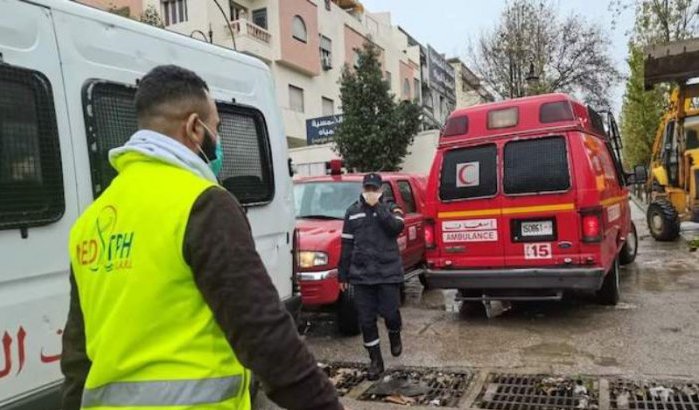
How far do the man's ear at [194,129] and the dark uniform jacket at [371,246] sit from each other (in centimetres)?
390

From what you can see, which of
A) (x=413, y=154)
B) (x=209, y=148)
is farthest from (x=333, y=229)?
(x=413, y=154)

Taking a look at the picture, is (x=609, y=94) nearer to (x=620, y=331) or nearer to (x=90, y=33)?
(x=620, y=331)

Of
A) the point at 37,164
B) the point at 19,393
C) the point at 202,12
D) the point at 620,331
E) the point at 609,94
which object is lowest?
the point at 620,331

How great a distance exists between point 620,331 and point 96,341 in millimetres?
6012

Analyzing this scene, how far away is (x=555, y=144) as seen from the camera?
270 inches

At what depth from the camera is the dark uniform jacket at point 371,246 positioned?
5.54 m

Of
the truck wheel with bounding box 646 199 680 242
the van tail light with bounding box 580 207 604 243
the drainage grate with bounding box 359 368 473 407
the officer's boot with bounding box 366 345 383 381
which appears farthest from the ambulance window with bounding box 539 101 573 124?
the truck wheel with bounding box 646 199 680 242

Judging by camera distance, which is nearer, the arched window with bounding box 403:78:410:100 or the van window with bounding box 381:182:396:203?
the van window with bounding box 381:182:396:203

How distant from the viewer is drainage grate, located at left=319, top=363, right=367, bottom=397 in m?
5.25

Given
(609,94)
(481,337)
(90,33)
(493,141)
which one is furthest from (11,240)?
(609,94)

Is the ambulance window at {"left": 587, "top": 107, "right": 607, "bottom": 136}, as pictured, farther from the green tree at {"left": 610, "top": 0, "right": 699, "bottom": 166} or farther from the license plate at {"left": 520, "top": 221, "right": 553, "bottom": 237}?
the green tree at {"left": 610, "top": 0, "right": 699, "bottom": 166}


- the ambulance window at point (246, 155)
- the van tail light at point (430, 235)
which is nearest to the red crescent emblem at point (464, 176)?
the van tail light at point (430, 235)

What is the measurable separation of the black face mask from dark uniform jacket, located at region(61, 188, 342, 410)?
10.1 inches

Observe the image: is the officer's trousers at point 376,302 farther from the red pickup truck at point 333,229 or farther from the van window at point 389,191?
the van window at point 389,191
